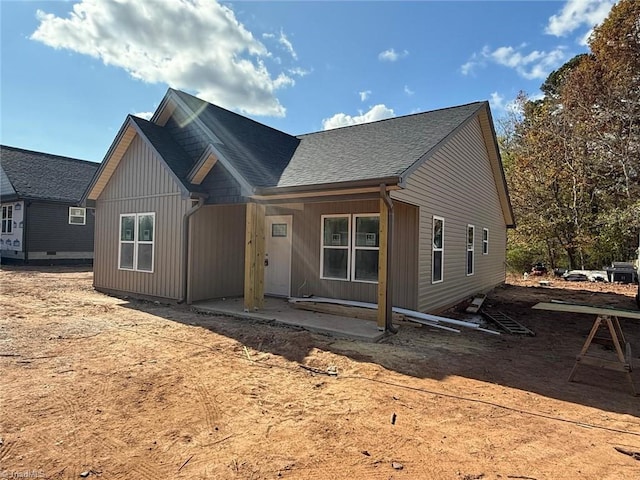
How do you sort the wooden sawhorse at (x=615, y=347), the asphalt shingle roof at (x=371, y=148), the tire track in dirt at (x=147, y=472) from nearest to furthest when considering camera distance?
the tire track in dirt at (x=147, y=472)
the wooden sawhorse at (x=615, y=347)
the asphalt shingle roof at (x=371, y=148)

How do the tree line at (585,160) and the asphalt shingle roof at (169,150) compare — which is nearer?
the asphalt shingle roof at (169,150)

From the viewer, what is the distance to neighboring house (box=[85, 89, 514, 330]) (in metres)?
7.82

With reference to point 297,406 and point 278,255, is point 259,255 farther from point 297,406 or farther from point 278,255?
point 297,406

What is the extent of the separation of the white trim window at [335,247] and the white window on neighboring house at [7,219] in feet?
60.6

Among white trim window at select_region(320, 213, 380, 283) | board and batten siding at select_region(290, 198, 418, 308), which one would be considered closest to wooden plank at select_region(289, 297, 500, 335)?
board and batten siding at select_region(290, 198, 418, 308)

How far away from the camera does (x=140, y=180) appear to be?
33.0 ft

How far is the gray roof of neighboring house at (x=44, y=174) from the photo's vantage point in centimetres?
1827

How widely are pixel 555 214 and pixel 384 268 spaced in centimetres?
1882

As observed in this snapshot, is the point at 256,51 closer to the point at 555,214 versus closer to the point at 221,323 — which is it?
the point at 221,323

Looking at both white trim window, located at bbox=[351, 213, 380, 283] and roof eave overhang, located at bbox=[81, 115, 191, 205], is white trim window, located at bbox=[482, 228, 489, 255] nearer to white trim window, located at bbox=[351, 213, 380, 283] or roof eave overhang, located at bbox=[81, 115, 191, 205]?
white trim window, located at bbox=[351, 213, 380, 283]

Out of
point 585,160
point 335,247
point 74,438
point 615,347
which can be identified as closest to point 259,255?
point 335,247

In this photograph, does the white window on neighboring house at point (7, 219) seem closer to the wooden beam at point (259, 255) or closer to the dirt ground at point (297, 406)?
the dirt ground at point (297, 406)

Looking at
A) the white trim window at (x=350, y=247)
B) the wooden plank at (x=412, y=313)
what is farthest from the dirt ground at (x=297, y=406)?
the white trim window at (x=350, y=247)

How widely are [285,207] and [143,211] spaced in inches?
153
